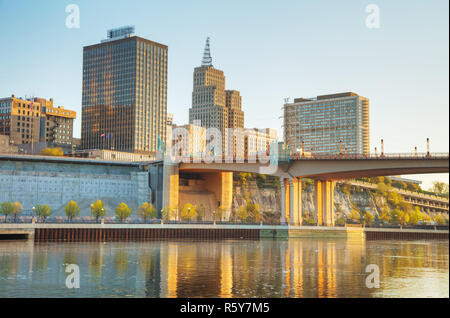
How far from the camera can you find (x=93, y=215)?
4823 inches

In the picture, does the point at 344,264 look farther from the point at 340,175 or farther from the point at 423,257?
the point at 340,175

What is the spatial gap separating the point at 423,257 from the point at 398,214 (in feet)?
294

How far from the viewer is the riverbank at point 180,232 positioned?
9606 centimetres

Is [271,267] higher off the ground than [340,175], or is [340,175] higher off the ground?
[340,175]

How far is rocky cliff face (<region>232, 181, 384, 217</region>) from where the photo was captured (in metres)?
172

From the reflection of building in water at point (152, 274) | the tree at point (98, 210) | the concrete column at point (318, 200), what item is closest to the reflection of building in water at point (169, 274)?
the reflection of building in water at point (152, 274)

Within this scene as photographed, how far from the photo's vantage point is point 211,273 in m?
54.5

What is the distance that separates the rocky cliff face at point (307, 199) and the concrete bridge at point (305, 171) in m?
20.7

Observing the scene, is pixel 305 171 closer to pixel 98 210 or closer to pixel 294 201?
pixel 294 201

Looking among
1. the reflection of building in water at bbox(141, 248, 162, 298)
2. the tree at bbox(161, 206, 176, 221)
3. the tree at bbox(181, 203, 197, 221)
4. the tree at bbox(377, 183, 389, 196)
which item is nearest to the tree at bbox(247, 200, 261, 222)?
the tree at bbox(181, 203, 197, 221)

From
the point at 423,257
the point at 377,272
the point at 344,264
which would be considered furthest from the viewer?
the point at 423,257

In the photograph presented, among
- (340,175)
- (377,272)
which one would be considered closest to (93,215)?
(340,175)

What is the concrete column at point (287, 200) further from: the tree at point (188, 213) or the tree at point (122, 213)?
the tree at point (122, 213)

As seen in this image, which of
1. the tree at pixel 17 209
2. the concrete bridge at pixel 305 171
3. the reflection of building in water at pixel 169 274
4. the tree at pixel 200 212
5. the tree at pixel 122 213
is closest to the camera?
the reflection of building in water at pixel 169 274
